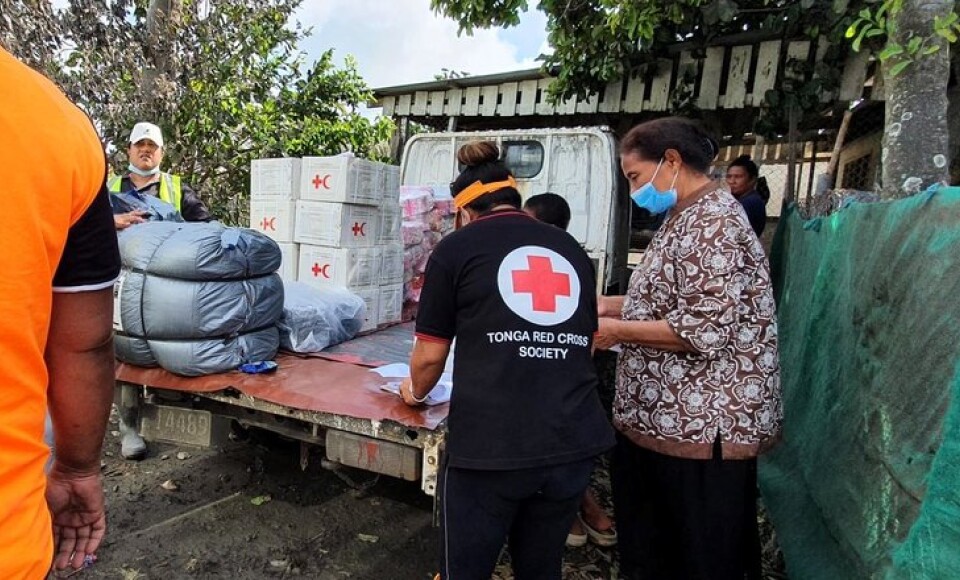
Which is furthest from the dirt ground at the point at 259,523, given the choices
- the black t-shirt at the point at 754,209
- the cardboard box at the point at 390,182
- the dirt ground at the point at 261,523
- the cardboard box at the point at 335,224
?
the black t-shirt at the point at 754,209

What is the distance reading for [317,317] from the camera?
3.12 meters

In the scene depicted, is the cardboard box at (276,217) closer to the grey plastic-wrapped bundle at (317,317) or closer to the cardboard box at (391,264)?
the grey plastic-wrapped bundle at (317,317)

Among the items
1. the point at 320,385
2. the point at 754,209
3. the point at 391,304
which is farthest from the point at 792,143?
the point at 320,385

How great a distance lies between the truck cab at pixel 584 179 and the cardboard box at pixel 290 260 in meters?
2.03

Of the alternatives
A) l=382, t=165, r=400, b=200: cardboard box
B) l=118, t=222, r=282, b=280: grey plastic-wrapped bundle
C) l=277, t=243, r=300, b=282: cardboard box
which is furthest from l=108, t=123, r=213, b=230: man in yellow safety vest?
l=382, t=165, r=400, b=200: cardboard box

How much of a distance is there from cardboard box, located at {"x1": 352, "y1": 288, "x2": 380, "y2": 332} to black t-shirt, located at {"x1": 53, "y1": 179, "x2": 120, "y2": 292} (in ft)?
8.08

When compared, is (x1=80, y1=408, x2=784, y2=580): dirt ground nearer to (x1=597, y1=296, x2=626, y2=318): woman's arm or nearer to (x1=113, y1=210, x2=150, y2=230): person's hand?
(x1=597, y1=296, x2=626, y2=318): woman's arm

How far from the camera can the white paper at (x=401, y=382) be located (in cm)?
237

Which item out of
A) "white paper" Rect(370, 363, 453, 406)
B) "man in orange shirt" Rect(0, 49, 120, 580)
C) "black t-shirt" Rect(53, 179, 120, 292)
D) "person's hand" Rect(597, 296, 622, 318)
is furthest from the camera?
"person's hand" Rect(597, 296, 622, 318)

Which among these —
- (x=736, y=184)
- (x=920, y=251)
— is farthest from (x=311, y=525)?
(x=736, y=184)

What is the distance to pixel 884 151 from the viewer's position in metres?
2.96

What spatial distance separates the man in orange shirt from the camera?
0.85 m

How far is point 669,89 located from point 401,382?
5289 mm

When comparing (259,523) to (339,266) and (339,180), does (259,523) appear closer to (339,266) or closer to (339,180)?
(339,266)
